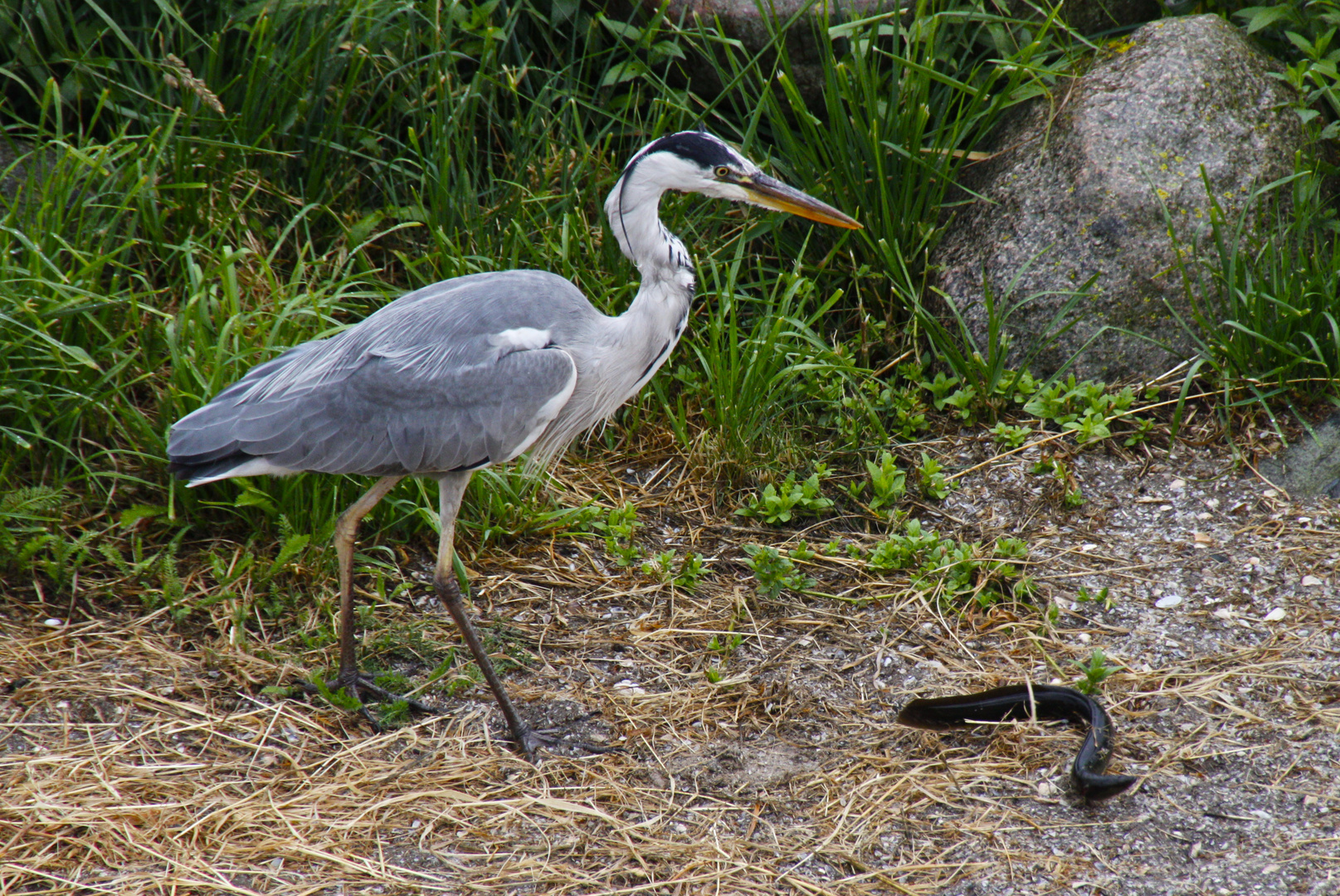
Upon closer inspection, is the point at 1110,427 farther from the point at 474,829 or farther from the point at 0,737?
the point at 0,737

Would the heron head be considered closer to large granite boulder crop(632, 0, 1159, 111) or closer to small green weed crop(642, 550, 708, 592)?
small green weed crop(642, 550, 708, 592)

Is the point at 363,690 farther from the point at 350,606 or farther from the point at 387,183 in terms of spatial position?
the point at 387,183

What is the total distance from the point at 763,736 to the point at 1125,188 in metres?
2.74

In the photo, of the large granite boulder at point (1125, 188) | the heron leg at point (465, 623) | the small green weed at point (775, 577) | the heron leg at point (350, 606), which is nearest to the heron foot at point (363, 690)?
the heron leg at point (350, 606)

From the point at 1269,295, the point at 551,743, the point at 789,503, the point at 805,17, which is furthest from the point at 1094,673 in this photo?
the point at 805,17

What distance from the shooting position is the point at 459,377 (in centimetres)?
327

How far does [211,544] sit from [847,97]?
293 centimetres

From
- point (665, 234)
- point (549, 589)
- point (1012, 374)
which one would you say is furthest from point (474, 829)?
point (1012, 374)

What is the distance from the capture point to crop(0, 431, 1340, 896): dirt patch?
2668 mm

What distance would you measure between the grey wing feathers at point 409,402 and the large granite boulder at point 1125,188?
82.5 inches

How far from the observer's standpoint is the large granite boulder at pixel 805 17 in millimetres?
4812

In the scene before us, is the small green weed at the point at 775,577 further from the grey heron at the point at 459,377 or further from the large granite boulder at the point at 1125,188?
the large granite boulder at the point at 1125,188

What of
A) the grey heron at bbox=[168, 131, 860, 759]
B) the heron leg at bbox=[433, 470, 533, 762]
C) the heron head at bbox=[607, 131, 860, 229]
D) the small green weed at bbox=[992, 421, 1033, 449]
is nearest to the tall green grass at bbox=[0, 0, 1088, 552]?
the grey heron at bbox=[168, 131, 860, 759]

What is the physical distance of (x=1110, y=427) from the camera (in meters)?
4.33
